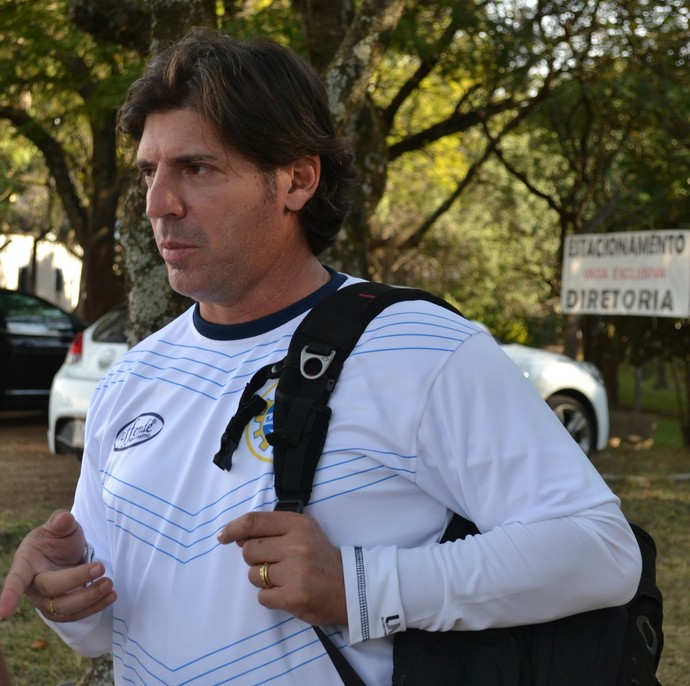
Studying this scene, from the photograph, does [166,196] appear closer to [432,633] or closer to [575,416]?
[432,633]

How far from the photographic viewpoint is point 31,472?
1070 cm

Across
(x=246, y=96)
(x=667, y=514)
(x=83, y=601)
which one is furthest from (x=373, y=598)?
(x=667, y=514)

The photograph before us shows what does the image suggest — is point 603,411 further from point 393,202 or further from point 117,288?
point 393,202

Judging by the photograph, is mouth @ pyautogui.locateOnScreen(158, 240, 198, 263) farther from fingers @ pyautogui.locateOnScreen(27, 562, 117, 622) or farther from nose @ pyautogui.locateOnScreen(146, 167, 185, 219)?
fingers @ pyautogui.locateOnScreen(27, 562, 117, 622)

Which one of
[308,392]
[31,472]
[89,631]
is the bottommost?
[31,472]

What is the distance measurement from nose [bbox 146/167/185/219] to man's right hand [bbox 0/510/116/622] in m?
0.54

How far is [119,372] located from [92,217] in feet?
54.3

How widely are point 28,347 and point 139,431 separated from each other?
1232 centimetres

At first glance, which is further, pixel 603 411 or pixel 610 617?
pixel 603 411

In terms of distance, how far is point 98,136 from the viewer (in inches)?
704

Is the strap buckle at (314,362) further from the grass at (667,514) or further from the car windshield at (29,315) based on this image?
the car windshield at (29,315)

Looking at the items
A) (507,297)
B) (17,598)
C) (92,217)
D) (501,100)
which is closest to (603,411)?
(501,100)

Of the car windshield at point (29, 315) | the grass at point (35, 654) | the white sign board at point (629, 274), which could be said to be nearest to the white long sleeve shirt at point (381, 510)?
the grass at point (35, 654)

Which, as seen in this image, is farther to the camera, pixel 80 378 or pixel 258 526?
pixel 80 378
